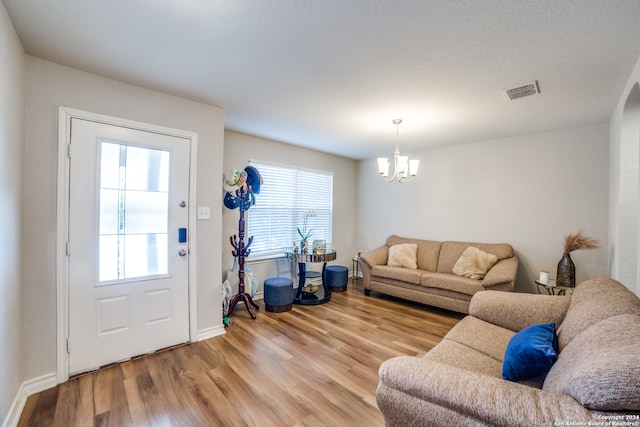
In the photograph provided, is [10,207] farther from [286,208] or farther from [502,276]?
[502,276]

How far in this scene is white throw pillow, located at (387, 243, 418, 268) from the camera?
4.26 meters

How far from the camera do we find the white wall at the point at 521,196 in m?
3.27

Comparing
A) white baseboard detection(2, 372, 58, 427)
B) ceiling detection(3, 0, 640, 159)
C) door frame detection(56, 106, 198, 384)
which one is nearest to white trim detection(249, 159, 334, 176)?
ceiling detection(3, 0, 640, 159)

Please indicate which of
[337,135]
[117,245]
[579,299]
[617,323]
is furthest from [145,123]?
[579,299]

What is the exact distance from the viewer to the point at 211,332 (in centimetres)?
285

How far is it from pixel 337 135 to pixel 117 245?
2.86m

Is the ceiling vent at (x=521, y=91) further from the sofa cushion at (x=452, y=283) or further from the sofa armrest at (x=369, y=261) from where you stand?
the sofa armrest at (x=369, y=261)

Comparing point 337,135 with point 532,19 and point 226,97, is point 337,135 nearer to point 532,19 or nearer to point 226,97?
point 226,97

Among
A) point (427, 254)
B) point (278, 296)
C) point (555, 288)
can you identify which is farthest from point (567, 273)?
point (278, 296)

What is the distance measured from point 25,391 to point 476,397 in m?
2.82

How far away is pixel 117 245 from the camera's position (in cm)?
233

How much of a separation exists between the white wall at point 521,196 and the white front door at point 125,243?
3737 mm

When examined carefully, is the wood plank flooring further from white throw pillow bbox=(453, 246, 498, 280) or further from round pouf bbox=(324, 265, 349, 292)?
round pouf bbox=(324, 265, 349, 292)

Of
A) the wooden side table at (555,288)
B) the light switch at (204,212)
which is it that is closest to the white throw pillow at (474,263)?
the wooden side table at (555,288)
